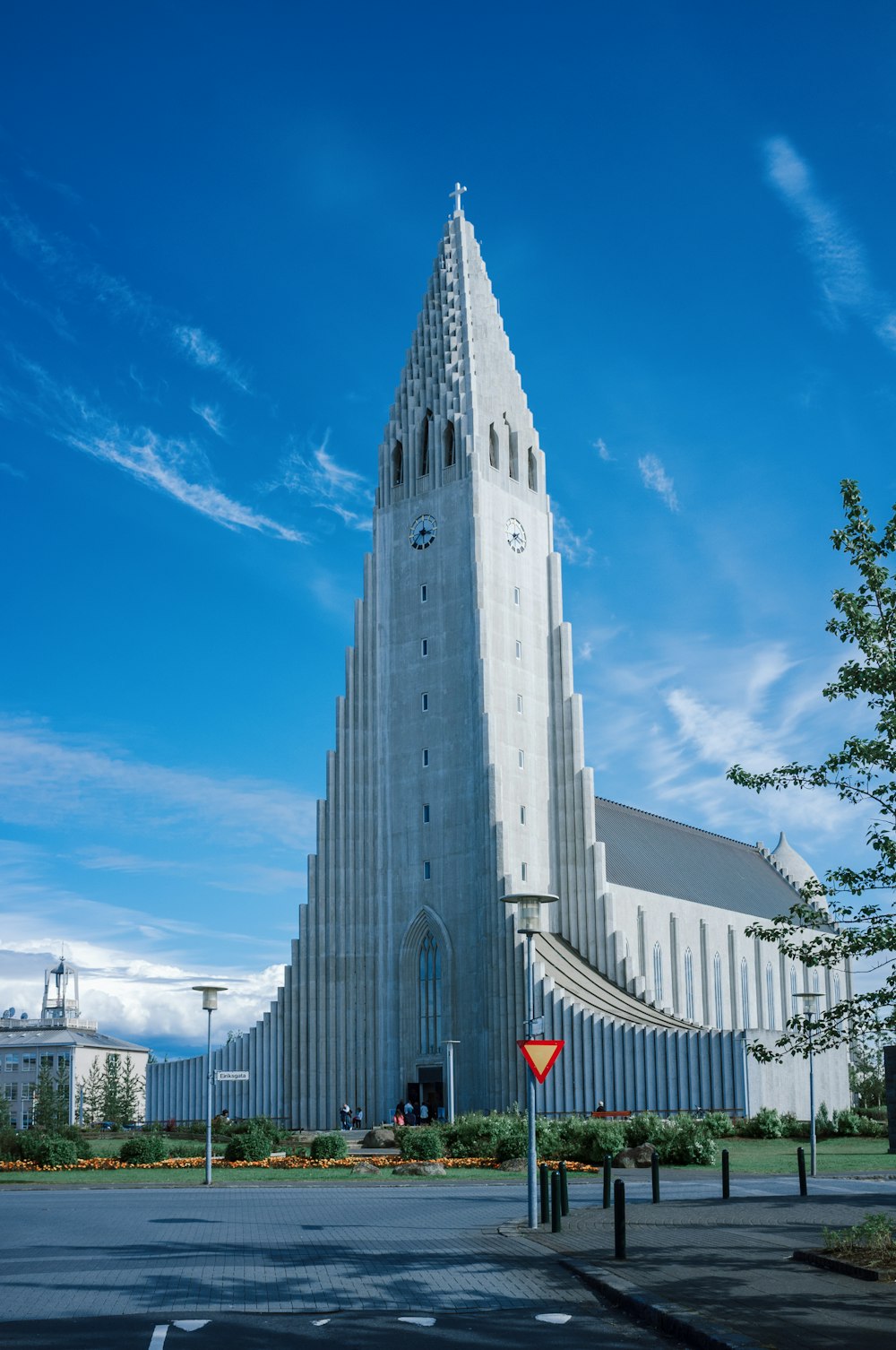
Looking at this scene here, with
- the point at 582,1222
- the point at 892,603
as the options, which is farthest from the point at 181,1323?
the point at 892,603

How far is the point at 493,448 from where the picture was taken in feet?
241

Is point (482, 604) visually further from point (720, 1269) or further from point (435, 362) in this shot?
point (720, 1269)

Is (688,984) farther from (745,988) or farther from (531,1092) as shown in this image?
(531,1092)

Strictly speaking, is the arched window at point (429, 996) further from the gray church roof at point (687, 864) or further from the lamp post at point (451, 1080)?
the gray church roof at point (687, 864)

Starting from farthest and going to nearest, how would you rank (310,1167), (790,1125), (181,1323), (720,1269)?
(790,1125) < (310,1167) < (720,1269) < (181,1323)

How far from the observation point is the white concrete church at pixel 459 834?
64.2 metres

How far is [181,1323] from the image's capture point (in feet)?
42.7

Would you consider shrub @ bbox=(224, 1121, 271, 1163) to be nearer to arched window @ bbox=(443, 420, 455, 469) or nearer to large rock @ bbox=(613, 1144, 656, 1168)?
large rock @ bbox=(613, 1144, 656, 1168)

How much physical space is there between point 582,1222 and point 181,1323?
9.47 metres

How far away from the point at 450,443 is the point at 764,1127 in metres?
37.6

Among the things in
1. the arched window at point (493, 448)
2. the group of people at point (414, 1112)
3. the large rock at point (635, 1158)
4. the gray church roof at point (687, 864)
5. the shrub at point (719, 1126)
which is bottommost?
the group of people at point (414, 1112)

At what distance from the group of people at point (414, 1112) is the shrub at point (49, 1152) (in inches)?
875

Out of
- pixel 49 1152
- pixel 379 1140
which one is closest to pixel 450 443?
pixel 379 1140

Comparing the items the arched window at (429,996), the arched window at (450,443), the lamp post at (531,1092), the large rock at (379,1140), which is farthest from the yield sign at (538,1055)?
the arched window at (450,443)
